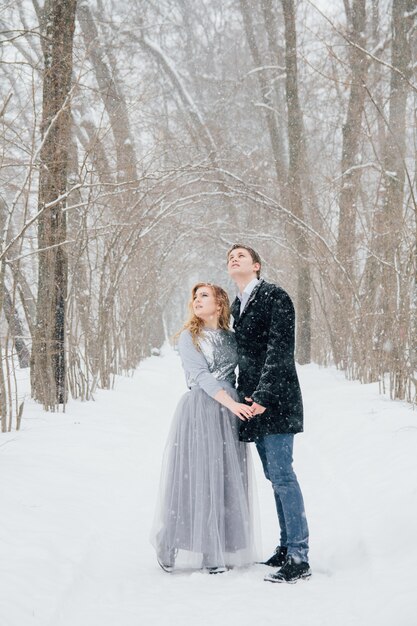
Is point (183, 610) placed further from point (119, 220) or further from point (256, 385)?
point (119, 220)

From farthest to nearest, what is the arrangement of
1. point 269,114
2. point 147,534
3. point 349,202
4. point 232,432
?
point 269,114 < point 349,202 < point 147,534 < point 232,432

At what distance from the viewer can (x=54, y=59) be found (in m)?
6.50

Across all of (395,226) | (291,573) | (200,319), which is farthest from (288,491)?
(395,226)

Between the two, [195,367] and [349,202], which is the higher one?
[349,202]

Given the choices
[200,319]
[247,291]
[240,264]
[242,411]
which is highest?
[240,264]

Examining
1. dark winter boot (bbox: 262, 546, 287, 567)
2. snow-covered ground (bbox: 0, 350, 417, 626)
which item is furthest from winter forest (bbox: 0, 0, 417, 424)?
dark winter boot (bbox: 262, 546, 287, 567)

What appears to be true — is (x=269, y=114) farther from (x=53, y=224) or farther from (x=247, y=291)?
(x=247, y=291)

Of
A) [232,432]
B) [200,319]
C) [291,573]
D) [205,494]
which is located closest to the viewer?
[291,573]

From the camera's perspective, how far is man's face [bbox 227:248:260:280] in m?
3.26

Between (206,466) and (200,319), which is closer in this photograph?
(206,466)

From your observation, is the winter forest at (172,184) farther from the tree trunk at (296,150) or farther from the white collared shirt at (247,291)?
the white collared shirt at (247,291)

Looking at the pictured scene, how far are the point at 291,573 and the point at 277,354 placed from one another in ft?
3.40

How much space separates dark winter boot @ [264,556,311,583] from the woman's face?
1.27 meters

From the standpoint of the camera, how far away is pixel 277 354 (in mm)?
2980
